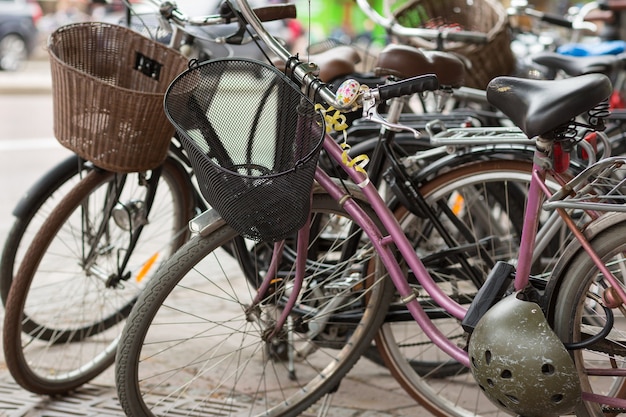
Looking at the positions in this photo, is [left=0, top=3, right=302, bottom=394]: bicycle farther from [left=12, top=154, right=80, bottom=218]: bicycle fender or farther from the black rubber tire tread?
the black rubber tire tread

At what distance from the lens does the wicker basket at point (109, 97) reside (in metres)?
2.83

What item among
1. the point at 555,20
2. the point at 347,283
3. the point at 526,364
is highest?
the point at 555,20

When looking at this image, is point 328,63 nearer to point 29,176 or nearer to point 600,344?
point 600,344

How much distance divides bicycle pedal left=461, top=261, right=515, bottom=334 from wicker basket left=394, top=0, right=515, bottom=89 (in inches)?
63.5

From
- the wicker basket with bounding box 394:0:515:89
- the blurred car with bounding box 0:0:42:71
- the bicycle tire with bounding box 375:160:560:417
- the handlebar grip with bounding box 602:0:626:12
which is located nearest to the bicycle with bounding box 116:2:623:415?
the bicycle tire with bounding box 375:160:560:417

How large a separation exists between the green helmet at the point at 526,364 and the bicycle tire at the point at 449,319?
37cm

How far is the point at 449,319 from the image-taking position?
3.13 metres

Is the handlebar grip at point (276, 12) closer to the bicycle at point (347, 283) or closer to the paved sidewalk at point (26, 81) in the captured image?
the bicycle at point (347, 283)

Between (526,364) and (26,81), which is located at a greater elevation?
(26,81)

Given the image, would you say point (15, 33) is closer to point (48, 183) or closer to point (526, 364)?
point (48, 183)

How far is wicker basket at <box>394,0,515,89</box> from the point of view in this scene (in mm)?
4170

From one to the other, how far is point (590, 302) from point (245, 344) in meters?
1.26

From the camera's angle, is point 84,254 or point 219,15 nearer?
point 219,15

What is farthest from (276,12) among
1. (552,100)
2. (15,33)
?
(15,33)
